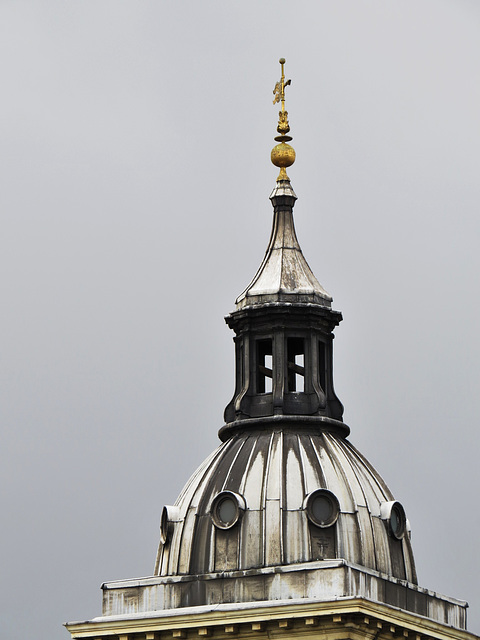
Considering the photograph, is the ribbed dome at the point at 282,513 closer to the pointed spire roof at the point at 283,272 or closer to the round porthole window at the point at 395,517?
the round porthole window at the point at 395,517

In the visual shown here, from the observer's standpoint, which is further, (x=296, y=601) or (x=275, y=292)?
(x=275, y=292)

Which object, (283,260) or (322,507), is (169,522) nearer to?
(322,507)

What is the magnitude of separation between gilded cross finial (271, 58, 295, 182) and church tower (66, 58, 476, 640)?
157 inches

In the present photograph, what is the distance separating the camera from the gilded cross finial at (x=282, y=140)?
320 feet

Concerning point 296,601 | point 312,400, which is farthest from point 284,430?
point 296,601

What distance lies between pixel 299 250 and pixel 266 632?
1561 centimetres

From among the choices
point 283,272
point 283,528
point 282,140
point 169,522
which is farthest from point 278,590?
point 282,140

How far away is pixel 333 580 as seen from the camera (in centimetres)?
8725

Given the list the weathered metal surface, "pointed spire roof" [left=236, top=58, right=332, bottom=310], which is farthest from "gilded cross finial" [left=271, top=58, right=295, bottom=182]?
the weathered metal surface

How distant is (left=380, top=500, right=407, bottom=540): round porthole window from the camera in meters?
90.8

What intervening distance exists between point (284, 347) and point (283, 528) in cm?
753

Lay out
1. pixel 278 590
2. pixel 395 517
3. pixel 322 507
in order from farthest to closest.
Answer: pixel 395 517 → pixel 322 507 → pixel 278 590

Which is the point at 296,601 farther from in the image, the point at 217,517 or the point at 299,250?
the point at 299,250

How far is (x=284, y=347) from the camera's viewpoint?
93.9m
